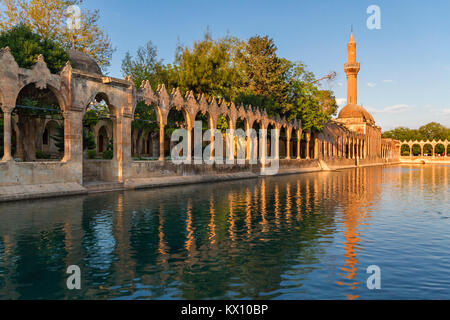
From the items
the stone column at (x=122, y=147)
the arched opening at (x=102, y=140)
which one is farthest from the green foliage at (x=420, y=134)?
the stone column at (x=122, y=147)

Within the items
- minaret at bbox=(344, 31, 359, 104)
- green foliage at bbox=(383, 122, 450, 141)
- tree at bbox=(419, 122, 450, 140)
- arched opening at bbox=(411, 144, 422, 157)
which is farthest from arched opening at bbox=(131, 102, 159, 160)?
tree at bbox=(419, 122, 450, 140)

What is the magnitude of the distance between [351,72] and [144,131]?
66199 mm

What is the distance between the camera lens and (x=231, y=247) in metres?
8.34

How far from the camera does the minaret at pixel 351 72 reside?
94.2 meters

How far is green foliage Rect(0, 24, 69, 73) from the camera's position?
70.6ft

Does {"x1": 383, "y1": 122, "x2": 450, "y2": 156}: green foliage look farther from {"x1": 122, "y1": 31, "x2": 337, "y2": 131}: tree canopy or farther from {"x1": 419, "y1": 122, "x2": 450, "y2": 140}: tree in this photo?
{"x1": 122, "y1": 31, "x2": 337, "y2": 131}: tree canopy

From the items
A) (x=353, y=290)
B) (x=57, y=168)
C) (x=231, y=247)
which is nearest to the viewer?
(x=353, y=290)

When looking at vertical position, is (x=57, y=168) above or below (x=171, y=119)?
below

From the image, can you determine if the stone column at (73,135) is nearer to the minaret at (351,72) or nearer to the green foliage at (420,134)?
the minaret at (351,72)

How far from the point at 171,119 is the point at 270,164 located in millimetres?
10011

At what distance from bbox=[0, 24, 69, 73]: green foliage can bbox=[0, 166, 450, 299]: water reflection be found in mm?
10895

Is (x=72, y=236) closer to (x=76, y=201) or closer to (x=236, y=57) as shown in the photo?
(x=76, y=201)

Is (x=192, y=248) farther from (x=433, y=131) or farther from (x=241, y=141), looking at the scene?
(x=433, y=131)
